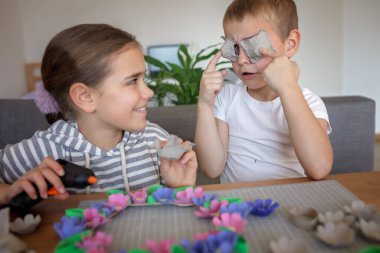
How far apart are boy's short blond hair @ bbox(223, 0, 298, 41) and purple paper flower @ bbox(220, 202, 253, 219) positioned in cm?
66

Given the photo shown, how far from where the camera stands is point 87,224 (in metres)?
0.57

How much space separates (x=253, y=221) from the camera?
1.92ft

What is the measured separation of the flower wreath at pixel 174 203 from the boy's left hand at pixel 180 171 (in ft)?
0.66

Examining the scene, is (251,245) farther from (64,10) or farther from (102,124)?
(64,10)

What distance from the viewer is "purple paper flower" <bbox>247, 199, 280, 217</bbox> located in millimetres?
596

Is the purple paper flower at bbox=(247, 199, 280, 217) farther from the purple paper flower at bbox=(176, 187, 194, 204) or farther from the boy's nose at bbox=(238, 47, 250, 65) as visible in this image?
the boy's nose at bbox=(238, 47, 250, 65)

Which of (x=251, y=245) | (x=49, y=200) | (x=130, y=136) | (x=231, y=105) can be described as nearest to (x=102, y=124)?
(x=130, y=136)

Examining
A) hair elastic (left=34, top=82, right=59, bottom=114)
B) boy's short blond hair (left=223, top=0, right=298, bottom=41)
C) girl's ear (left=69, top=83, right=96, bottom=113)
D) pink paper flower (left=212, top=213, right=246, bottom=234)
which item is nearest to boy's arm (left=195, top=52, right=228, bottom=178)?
boy's short blond hair (left=223, top=0, right=298, bottom=41)

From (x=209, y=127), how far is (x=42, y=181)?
55 cm

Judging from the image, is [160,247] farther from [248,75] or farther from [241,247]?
[248,75]

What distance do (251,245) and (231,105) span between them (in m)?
0.76

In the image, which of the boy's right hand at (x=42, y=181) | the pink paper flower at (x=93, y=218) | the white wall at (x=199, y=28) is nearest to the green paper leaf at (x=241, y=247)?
the pink paper flower at (x=93, y=218)

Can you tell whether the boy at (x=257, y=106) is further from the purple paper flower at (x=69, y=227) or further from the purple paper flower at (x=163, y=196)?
the purple paper flower at (x=69, y=227)

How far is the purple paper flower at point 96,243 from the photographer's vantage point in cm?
48
